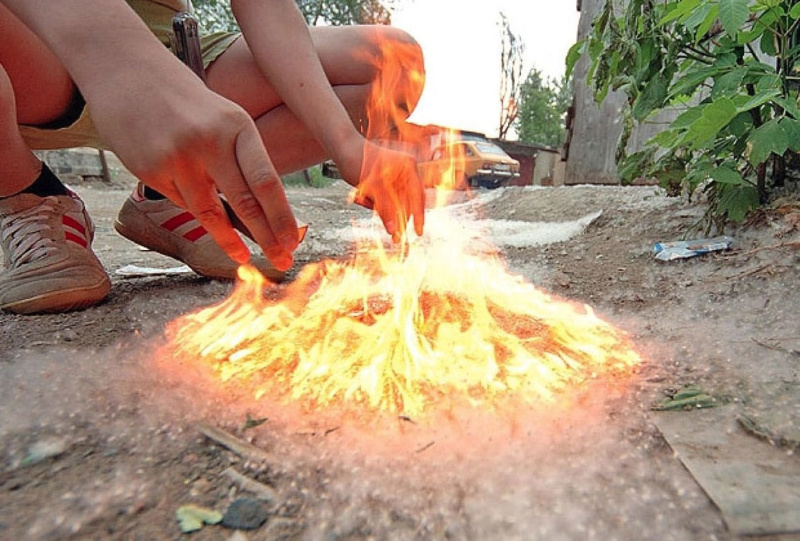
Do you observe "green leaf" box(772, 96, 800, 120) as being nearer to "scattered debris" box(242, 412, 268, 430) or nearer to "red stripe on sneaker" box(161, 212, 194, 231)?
"scattered debris" box(242, 412, 268, 430)

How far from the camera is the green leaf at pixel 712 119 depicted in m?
1.32

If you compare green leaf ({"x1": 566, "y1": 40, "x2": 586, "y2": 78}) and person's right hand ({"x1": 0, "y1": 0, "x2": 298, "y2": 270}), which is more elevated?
green leaf ({"x1": 566, "y1": 40, "x2": 586, "y2": 78})

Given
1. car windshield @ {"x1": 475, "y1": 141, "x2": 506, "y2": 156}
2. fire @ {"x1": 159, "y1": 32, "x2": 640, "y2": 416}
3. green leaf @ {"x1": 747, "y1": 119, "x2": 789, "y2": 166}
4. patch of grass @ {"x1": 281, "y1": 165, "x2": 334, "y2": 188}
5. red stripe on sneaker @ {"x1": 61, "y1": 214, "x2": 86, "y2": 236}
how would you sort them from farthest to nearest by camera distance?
car windshield @ {"x1": 475, "y1": 141, "x2": 506, "y2": 156} → patch of grass @ {"x1": 281, "y1": 165, "x2": 334, "y2": 188} → red stripe on sneaker @ {"x1": 61, "y1": 214, "x2": 86, "y2": 236} → green leaf @ {"x1": 747, "y1": 119, "x2": 789, "y2": 166} → fire @ {"x1": 159, "y1": 32, "x2": 640, "y2": 416}

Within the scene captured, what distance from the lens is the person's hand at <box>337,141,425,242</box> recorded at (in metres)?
1.22

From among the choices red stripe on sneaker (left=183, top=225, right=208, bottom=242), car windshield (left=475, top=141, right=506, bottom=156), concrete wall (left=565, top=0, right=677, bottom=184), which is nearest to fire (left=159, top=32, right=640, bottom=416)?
red stripe on sneaker (left=183, top=225, right=208, bottom=242)

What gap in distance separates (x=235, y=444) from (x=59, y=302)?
2.85 ft

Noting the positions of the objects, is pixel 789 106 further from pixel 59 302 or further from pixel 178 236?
pixel 59 302

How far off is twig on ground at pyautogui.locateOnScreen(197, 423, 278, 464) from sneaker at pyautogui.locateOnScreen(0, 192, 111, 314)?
79cm

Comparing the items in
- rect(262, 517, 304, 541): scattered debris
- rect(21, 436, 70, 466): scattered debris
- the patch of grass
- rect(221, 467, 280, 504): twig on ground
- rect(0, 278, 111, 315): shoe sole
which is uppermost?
rect(0, 278, 111, 315): shoe sole

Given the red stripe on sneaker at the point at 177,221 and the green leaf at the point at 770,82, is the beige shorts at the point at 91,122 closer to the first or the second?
the red stripe on sneaker at the point at 177,221

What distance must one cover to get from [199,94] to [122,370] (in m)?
0.57

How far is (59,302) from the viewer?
1.36 meters

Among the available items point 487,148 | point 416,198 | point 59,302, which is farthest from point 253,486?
point 487,148

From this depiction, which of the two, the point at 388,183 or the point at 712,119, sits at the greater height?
the point at 712,119
